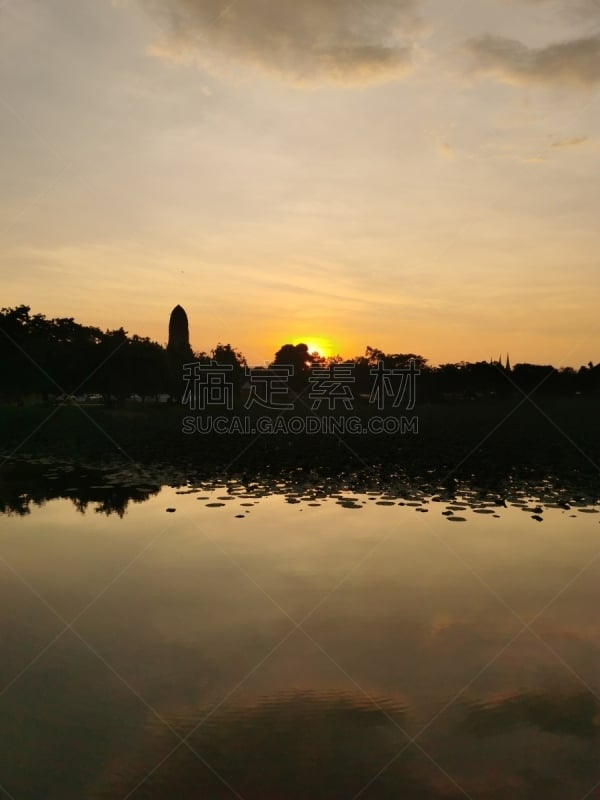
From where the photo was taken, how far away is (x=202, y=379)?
71062mm

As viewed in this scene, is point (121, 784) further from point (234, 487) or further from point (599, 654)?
point (234, 487)

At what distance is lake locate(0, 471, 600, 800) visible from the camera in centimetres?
395

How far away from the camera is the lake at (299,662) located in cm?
395

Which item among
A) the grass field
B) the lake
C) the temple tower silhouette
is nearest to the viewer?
the lake

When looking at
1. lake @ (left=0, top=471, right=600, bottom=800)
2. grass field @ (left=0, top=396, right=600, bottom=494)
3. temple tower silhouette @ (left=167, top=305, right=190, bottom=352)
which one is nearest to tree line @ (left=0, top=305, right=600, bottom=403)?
grass field @ (left=0, top=396, right=600, bottom=494)

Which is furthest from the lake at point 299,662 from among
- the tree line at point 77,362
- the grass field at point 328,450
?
the tree line at point 77,362

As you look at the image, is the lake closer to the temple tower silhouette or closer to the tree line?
the tree line

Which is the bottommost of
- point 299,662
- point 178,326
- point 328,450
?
point 299,662

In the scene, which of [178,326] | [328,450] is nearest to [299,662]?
[328,450]

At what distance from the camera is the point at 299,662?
17.9 ft

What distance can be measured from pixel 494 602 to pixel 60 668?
4.43 meters

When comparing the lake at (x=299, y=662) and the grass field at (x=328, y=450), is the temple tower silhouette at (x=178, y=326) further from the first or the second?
the lake at (x=299, y=662)

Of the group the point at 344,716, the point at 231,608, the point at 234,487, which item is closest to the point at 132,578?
the point at 231,608

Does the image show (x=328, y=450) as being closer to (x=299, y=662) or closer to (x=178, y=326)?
(x=299, y=662)
